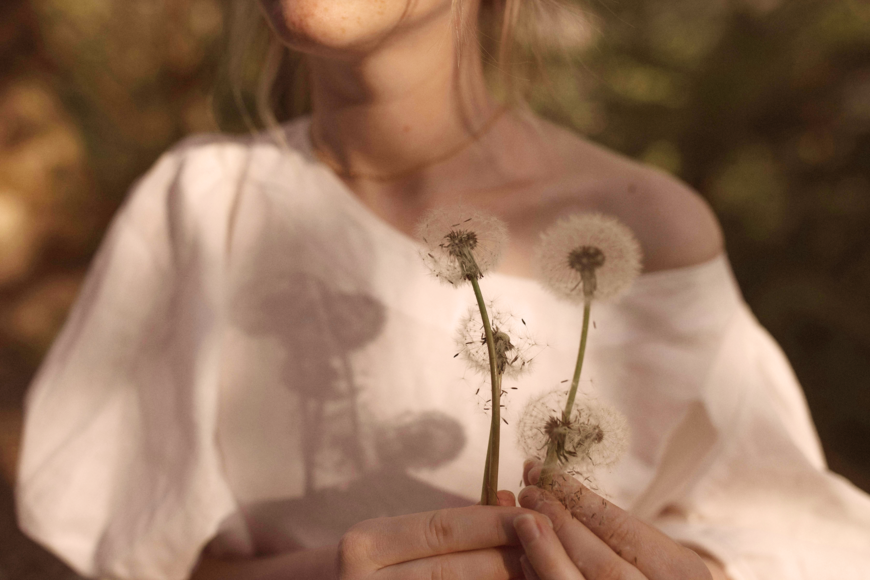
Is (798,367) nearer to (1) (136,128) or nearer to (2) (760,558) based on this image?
(2) (760,558)

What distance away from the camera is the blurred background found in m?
1.38

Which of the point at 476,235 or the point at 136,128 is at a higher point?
the point at 136,128

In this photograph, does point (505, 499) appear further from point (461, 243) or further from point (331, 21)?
point (331, 21)

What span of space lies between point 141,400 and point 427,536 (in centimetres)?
49

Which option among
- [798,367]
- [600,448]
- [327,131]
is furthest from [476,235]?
[798,367]

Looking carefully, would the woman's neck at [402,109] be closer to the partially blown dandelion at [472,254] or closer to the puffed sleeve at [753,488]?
the partially blown dandelion at [472,254]

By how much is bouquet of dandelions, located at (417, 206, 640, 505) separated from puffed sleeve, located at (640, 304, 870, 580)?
399 millimetres

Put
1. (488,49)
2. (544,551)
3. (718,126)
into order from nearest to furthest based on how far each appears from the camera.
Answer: (544,551) < (488,49) < (718,126)

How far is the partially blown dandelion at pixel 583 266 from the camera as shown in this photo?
1.21 ft

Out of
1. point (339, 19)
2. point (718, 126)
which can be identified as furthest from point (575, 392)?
point (718, 126)

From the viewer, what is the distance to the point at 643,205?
28.3 inches

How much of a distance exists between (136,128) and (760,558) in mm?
1807

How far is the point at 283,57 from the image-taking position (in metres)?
0.79

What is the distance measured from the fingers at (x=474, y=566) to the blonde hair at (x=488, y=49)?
0.40m
